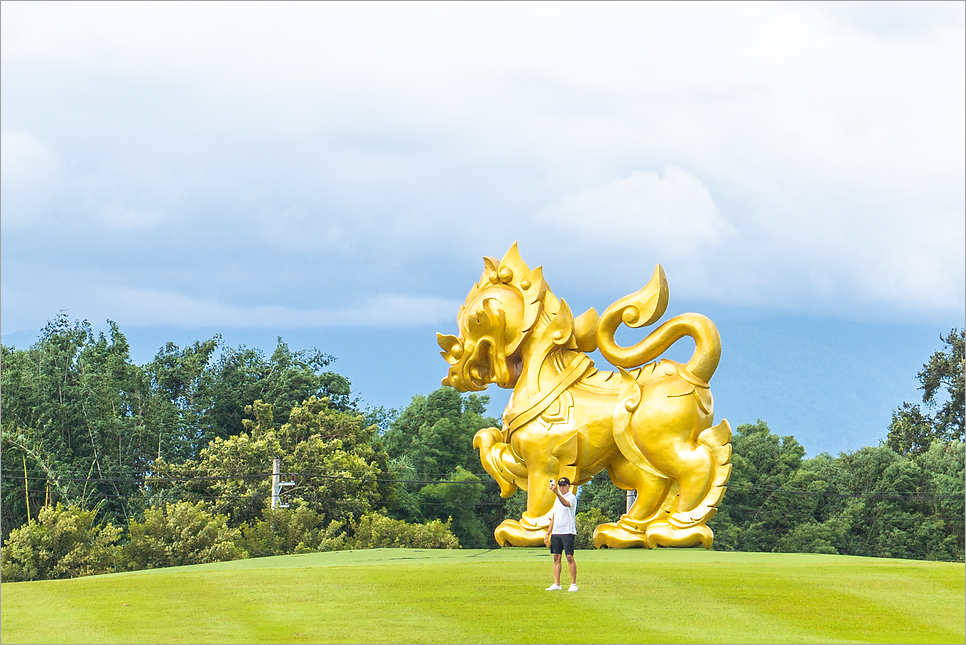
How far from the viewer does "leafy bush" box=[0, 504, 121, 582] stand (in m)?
Answer: 17.6

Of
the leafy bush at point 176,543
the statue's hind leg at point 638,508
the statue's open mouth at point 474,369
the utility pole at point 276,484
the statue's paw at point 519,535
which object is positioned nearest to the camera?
the statue's hind leg at point 638,508

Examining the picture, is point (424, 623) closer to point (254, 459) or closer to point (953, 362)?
point (254, 459)

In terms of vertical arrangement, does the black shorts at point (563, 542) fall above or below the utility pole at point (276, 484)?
below

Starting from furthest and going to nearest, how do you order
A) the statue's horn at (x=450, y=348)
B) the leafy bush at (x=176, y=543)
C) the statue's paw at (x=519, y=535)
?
1. the leafy bush at (x=176, y=543)
2. the statue's horn at (x=450, y=348)
3. the statue's paw at (x=519, y=535)

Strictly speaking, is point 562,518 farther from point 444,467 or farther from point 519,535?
point 444,467

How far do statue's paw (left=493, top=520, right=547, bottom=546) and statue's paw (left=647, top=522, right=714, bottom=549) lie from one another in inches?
38.1

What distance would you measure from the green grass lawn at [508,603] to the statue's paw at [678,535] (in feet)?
0.81

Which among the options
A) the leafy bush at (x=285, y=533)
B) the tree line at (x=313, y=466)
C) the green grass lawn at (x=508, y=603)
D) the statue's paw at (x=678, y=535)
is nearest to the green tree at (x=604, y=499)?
the tree line at (x=313, y=466)

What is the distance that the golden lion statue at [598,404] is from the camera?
9312 millimetres

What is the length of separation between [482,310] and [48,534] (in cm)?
1125

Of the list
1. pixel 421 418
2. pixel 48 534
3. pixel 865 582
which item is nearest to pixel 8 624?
pixel 865 582

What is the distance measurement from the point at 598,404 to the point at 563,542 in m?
1.51

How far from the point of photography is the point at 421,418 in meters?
27.9

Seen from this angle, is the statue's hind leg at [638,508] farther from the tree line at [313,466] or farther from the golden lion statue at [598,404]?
the tree line at [313,466]
